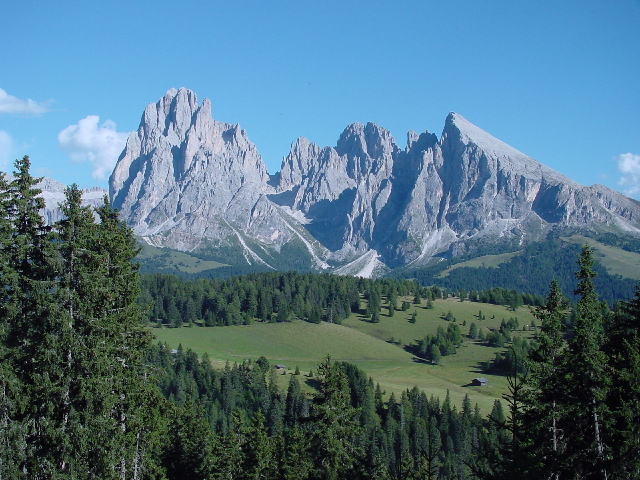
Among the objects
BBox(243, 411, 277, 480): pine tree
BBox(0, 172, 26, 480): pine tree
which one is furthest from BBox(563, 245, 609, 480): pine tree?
BBox(243, 411, 277, 480): pine tree

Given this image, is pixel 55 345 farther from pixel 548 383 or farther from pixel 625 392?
pixel 625 392

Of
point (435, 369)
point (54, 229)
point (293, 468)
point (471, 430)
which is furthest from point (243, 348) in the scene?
point (54, 229)

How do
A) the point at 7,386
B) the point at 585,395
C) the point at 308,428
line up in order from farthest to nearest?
the point at 308,428 < the point at 585,395 < the point at 7,386

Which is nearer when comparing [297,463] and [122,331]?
[122,331]

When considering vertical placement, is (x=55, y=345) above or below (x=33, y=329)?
below

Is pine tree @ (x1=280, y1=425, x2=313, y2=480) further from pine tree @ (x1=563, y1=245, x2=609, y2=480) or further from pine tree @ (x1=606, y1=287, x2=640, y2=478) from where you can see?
pine tree @ (x1=606, y1=287, x2=640, y2=478)

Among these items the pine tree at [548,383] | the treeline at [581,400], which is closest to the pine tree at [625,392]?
the treeline at [581,400]

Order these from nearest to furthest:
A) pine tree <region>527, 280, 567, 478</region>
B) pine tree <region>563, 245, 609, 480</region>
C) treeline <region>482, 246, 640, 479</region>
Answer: treeline <region>482, 246, 640, 479</region> → pine tree <region>563, 245, 609, 480</region> → pine tree <region>527, 280, 567, 478</region>

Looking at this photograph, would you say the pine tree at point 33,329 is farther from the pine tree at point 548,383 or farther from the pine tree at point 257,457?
the pine tree at point 257,457

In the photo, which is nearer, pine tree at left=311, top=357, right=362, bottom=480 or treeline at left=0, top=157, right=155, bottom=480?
treeline at left=0, top=157, right=155, bottom=480

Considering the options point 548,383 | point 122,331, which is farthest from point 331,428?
point 122,331

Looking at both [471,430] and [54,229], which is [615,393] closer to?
[54,229]

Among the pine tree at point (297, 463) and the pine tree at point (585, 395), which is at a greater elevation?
the pine tree at point (585, 395)

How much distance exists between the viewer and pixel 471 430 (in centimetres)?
11900
